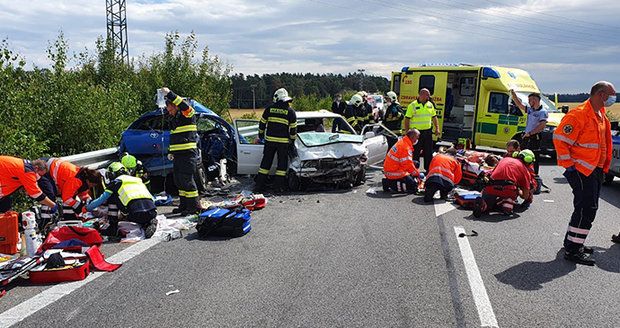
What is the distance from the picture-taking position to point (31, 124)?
8172 mm

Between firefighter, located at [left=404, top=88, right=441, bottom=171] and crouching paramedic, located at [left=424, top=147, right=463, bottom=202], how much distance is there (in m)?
1.73

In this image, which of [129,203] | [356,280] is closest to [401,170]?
[356,280]

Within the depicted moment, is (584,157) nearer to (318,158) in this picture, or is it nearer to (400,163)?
(400,163)

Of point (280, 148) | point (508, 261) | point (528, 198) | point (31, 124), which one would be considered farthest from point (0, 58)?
point (528, 198)

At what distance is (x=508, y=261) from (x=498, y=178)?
225cm

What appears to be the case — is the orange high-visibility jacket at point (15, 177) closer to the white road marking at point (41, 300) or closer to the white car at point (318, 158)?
the white road marking at point (41, 300)

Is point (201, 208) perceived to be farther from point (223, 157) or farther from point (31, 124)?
point (31, 124)

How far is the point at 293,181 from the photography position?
9.01m

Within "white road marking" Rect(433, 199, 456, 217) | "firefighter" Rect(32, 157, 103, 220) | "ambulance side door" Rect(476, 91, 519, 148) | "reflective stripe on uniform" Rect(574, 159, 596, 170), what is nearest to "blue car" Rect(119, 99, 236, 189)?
"firefighter" Rect(32, 157, 103, 220)

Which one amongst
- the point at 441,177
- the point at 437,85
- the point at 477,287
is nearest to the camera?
Result: the point at 477,287

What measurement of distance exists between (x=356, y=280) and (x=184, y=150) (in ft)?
13.3

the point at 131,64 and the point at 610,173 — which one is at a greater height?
the point at 131,64

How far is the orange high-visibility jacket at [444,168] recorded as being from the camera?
26.9 ft

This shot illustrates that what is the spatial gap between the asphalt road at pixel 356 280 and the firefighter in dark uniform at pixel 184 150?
1393 millimetres
